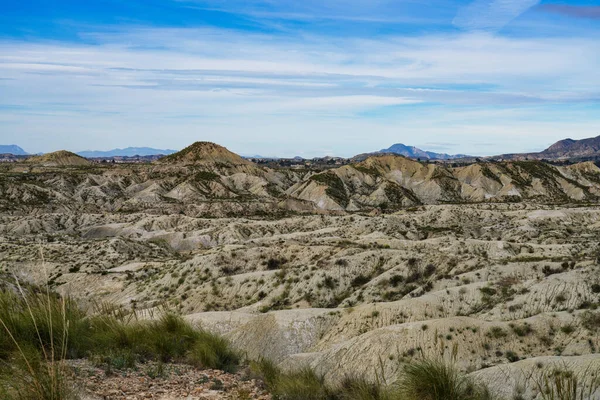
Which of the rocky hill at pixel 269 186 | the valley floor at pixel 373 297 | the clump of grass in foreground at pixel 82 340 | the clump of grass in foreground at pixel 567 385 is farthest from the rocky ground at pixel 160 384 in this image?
the rocky hill at pixel 269 186

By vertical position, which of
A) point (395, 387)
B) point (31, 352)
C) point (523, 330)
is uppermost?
point (31, 352)

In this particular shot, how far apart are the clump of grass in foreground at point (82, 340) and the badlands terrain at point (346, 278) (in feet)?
3.67

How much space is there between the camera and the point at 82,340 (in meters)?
8.95

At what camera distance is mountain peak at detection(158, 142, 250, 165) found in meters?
180

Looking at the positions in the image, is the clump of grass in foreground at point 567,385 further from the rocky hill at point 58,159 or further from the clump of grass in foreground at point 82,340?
the rocky hill at point 58,159

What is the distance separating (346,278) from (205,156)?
158 metres

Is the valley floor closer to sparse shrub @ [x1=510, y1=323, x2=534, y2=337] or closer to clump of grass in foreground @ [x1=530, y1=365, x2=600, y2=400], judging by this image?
sparse shrub @ [x1=510, y1=323, x2=534, y2=337]

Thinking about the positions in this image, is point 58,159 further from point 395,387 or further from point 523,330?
point 395,387

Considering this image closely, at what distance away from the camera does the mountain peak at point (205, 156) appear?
180 metres

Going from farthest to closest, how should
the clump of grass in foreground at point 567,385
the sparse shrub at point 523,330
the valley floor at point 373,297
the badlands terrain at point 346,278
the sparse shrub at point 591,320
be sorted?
1. the sparse shrub at point 523,330
2. the sparse shrub at point 591,320
3. the badlands terrain at point 346,278
4. the valley floor at point 373,297
5. the clump of grass in foreground at point 567,385

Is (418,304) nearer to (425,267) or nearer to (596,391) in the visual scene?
(425,267)

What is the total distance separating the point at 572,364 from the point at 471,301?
35.7ft

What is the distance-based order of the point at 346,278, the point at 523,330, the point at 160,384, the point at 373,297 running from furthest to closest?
the point at 346,278, the point at 373,297, the point at 523,330, the point at 160,384

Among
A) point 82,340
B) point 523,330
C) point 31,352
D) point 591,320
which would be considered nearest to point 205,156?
point 523,330
